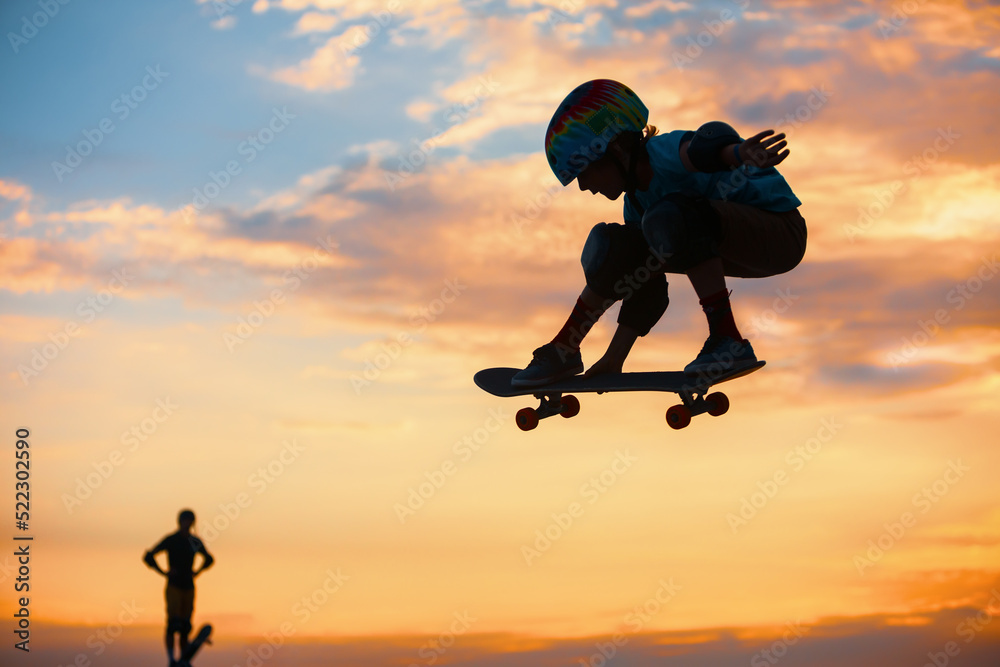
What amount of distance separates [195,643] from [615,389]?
20.1ft

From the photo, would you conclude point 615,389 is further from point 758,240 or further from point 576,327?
point 758,240

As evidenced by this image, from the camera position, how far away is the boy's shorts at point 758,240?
24.9ft

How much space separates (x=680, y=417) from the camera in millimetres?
7762

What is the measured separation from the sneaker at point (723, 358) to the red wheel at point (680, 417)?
0.92 ft

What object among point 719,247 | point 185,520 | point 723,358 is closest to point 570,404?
point 723,358

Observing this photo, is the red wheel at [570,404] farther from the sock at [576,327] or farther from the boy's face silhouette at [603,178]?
the boy's face silhouette at [603,178]

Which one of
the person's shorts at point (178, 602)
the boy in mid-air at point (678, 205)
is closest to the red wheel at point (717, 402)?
the boy in mid-air at point (678, 205)

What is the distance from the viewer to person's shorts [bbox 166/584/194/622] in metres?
11.8

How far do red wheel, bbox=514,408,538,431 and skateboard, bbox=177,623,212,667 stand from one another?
5030 millimetres

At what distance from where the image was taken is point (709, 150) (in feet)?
23.2

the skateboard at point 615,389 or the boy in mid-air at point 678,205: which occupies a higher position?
the boy in mid-air at point 678,205

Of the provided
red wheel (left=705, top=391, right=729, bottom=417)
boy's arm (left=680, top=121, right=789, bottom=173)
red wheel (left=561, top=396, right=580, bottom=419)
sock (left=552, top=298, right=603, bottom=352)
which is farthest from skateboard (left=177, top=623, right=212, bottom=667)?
boy's arm (left=680, top=121, right=789, bottom=173)

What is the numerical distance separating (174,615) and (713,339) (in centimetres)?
734

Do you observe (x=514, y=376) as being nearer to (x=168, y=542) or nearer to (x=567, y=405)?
(x=567, y=405)
